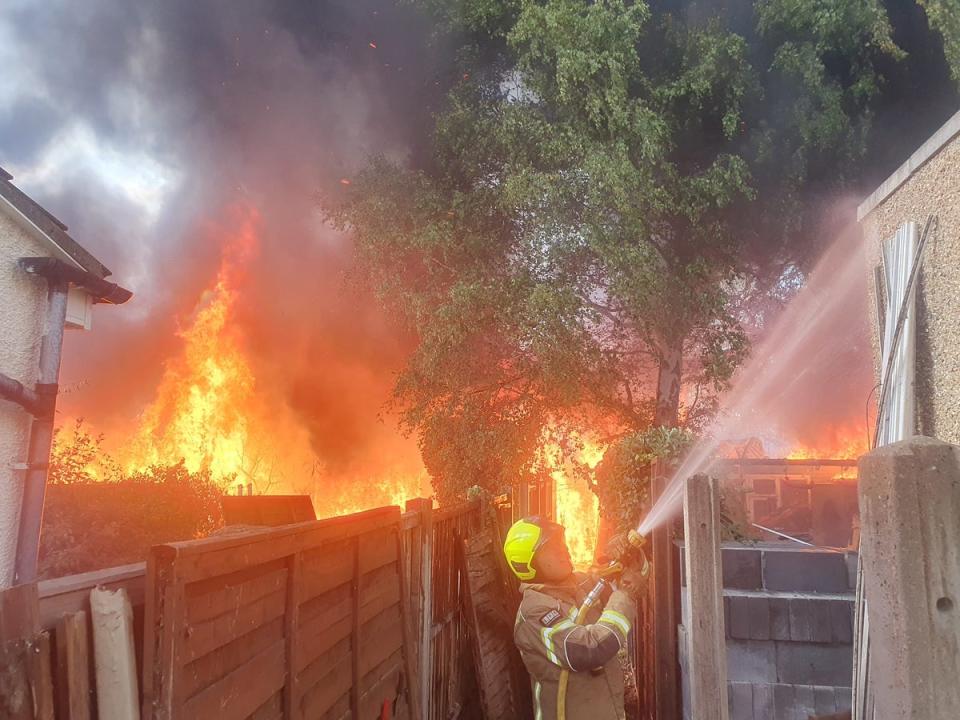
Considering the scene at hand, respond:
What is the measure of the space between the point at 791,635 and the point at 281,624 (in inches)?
125

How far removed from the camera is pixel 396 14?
14.3 m

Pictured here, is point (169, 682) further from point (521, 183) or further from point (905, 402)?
point (521, 183)

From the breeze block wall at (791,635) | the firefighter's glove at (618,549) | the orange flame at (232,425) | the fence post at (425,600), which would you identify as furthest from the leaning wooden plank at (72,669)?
the orange flame at (232,425)

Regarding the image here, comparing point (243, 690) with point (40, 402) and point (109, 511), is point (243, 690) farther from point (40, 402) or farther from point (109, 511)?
point (109, 511)

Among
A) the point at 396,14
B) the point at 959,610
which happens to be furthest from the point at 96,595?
the point at 396,14

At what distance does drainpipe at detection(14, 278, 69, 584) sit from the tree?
547 centimetres

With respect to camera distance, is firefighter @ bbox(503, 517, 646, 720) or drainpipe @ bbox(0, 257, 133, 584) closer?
firefighter @ bbox(503, 517, 646, 720)

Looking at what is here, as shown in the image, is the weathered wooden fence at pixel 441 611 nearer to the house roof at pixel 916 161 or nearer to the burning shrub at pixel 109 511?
the house roof at pixel 916 161

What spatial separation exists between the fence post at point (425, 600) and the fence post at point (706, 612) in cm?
177

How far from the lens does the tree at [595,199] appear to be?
9.97 m

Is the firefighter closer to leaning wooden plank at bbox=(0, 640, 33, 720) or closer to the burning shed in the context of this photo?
leaning wooden plank at bbox=(0, 640, 33, 720)

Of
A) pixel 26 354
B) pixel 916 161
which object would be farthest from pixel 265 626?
pixel 26 354

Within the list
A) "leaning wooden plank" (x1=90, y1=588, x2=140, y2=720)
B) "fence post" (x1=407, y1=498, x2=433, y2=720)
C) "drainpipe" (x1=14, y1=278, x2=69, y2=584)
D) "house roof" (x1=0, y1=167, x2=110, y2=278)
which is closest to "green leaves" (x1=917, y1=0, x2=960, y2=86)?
"fence post" (x1=407, y1=498, x2=433, y2=720)

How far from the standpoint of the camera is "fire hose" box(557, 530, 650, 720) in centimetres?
393
